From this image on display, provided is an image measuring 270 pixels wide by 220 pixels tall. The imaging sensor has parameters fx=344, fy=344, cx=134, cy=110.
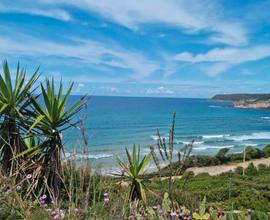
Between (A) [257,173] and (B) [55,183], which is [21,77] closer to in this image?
(B) [55,183]

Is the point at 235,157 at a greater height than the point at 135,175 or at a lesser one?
lesser

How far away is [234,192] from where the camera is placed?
2202 cm

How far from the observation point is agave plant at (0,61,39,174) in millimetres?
5555

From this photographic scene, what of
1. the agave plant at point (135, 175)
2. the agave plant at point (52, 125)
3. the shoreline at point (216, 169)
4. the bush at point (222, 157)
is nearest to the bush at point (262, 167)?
the shoreline at point (216, 169)

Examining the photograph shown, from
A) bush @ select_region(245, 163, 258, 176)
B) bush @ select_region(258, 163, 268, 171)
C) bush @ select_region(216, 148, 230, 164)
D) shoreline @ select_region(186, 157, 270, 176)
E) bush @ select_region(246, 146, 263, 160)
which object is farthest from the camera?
bush @ select_region(246, 146, 263, 160)

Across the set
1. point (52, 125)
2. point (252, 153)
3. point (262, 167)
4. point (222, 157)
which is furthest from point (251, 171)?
point (52, 125)

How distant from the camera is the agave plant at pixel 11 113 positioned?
Result: 5.55 m

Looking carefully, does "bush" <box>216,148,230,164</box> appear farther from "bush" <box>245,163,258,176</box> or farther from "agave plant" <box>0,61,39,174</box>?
"agave plant" <box>0,61,39,174</box>

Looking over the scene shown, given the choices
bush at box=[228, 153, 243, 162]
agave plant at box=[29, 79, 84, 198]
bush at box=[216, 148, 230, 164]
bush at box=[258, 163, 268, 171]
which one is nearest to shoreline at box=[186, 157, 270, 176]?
bush at box=[216, 148, 230, 164]

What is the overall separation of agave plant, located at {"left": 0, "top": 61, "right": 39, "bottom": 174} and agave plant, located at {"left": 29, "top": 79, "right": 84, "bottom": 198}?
8.4 inches

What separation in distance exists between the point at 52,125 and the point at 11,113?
68cm

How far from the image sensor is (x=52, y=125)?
5.72 meters

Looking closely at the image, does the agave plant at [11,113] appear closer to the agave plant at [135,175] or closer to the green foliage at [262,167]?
the agave plant at [135,175]

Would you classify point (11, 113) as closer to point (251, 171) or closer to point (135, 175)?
point (135, 175)
